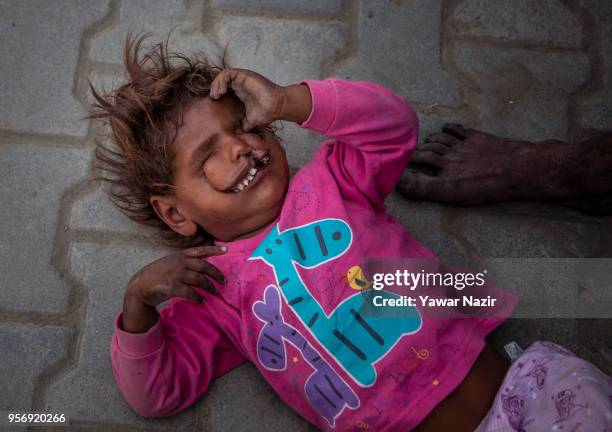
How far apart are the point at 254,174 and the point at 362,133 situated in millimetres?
350

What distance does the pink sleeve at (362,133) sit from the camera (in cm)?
179

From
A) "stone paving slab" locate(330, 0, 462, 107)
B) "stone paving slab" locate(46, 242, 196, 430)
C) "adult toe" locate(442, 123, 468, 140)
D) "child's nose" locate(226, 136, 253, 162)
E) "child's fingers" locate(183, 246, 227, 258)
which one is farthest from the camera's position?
"stone paving slab" locate(330, 0, 462, 107)

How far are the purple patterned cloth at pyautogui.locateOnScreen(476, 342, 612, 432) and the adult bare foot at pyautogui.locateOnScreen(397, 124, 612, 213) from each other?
0.59m

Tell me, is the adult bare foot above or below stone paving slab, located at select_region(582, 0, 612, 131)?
below

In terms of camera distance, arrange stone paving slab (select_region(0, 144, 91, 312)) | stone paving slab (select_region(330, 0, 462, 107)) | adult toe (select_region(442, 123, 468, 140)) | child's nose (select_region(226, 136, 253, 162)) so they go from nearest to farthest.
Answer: child's nose (select_region(226, 136, 253, 162))
stone paving slab (select_region(0, 144, 91, 312))
adult toe (select_region(442, 123, 468, 140))
stone paving slab (select_region(330, 0, 462, 107))

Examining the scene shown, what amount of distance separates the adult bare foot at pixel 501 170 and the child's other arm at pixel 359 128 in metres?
0.32

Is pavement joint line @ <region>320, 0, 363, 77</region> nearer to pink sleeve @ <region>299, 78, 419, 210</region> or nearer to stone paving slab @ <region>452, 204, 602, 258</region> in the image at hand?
pink sleeve @ <region>299, 78, 419, 210</region>

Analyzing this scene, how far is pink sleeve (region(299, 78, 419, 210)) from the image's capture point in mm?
1793

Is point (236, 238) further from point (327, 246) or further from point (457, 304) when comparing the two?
point (457, 304)

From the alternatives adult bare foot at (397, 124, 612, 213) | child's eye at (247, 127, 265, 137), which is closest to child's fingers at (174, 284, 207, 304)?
child's eye at (247, 127, 265, 137)

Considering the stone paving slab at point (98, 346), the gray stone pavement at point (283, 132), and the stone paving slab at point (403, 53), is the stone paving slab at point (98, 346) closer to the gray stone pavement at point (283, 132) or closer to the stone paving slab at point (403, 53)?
the gray stone pavement at point (283, 132)

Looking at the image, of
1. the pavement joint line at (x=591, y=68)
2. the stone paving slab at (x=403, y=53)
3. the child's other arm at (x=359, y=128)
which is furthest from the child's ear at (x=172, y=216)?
the pavement joint line at (x=591, y=68)

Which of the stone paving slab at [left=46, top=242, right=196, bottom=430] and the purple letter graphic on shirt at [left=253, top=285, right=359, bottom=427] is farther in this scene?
the stone paving slab at [left=46, top=242, right=196, bottom=430]

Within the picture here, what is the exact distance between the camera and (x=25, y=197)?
7.43ft
